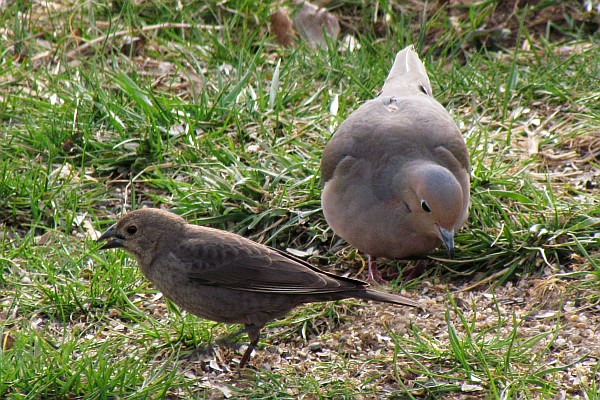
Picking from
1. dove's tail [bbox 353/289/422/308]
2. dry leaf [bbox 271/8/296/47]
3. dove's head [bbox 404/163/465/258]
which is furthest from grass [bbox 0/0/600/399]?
dove's head [bbox 404/163/465/258]

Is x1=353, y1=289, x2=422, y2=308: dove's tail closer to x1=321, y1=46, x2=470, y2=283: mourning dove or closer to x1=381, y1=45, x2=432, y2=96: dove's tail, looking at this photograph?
x1=321, y1=46, x2=470, y2=283: mourning dove

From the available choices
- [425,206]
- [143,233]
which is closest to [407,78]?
[425,206]

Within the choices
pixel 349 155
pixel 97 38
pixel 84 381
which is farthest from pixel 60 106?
pixel 84 381

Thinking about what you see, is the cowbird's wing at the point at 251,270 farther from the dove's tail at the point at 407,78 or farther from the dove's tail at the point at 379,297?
the dove's tail at the point at 407,78

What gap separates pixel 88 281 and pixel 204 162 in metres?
1.31

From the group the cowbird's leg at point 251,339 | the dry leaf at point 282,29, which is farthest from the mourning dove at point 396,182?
the dry leaf at point 282,29

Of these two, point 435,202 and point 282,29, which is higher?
point 435,202

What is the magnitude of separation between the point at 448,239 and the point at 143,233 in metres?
1.60

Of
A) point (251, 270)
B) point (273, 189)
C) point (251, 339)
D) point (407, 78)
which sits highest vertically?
point (251, 270)

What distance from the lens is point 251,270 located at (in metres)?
4.57

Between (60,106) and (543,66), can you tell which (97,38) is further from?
(543,66)

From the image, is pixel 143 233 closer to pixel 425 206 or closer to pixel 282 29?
pixel 425 206

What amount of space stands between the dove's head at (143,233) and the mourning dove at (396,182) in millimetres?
1048

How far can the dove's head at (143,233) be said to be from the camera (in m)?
4.65
